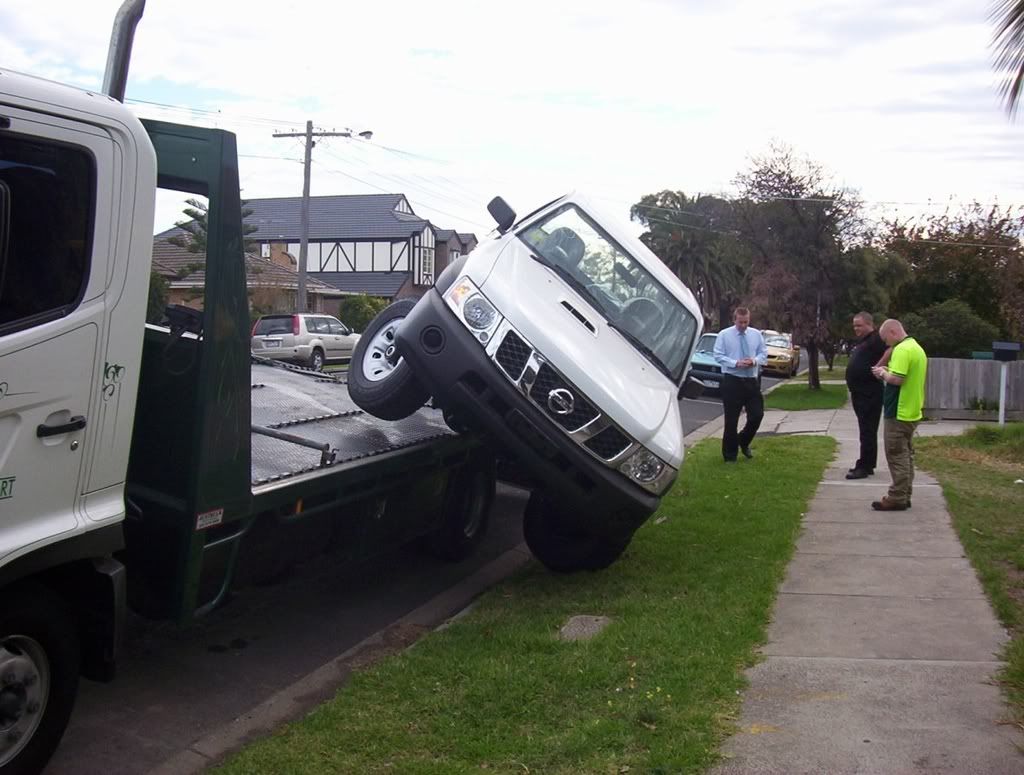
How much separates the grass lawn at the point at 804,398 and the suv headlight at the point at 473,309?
56.3 feet

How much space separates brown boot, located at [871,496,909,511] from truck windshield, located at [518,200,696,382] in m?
2.89

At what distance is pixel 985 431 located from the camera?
50.1ft

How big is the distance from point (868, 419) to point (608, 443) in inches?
233

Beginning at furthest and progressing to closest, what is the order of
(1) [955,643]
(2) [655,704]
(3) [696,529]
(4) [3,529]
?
(3) [696,529], (1) [955,643], (2) [655,704], (4) [3,529]

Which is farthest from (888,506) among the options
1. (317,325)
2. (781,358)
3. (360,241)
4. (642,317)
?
(360,241)

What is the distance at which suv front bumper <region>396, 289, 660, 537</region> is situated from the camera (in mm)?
6320

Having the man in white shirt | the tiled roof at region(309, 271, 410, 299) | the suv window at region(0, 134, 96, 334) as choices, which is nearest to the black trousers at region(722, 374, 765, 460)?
the man in white shirt

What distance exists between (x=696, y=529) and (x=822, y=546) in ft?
3.29

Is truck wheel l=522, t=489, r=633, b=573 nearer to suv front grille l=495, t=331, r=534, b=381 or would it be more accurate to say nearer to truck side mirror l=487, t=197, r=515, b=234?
suv front grille l=495, t=331, r=534, b=381

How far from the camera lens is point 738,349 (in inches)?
A: 478

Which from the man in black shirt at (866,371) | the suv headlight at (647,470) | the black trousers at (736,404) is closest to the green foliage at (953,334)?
the black trousers at (736,404)

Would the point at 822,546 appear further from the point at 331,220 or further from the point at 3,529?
the point at 331,220

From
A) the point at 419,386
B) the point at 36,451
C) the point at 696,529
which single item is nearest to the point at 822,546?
the point at 696,529

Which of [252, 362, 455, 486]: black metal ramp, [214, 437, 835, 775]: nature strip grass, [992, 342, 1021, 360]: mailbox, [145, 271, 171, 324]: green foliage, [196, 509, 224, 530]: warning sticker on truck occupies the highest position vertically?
[992, 342, 1021, 360]: mailbox
